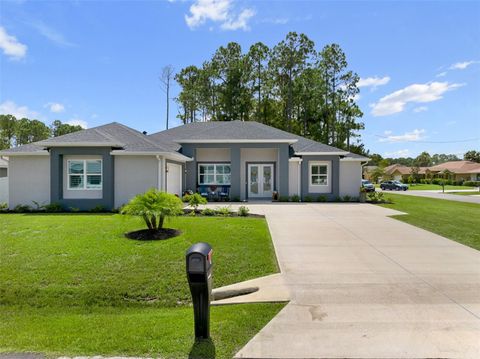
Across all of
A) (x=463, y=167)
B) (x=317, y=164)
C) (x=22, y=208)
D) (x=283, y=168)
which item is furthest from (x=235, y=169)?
(x=463, y=167)

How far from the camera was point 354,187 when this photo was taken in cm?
2097

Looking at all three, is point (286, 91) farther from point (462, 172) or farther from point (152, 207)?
point (462, 172)

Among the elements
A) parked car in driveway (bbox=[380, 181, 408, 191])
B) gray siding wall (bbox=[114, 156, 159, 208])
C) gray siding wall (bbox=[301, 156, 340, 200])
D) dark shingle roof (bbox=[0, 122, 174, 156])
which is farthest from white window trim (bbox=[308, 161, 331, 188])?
parked car in driveway (bbox=[380, 181, 408, 191])

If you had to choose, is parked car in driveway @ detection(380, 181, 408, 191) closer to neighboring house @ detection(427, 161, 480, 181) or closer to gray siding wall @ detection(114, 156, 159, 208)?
neighboring house @ detection(427, 161, 480, 181)

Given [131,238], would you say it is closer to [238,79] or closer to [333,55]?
[238,79]

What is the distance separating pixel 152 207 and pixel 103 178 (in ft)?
27.4

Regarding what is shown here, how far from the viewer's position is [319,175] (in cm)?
2097

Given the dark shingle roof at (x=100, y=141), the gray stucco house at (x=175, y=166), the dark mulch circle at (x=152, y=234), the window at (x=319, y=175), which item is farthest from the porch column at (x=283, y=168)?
the dark mulch circle at (x=152, y=234)

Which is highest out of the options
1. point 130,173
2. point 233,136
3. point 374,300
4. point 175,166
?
point 233,136

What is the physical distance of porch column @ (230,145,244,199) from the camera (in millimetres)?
19875

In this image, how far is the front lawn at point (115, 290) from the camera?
→ 3756 millimetres

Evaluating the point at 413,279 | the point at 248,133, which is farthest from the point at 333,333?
the point at 248,133

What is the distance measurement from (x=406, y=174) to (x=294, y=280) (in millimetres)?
83919

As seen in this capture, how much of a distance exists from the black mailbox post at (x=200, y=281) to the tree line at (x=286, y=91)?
34731 mm
